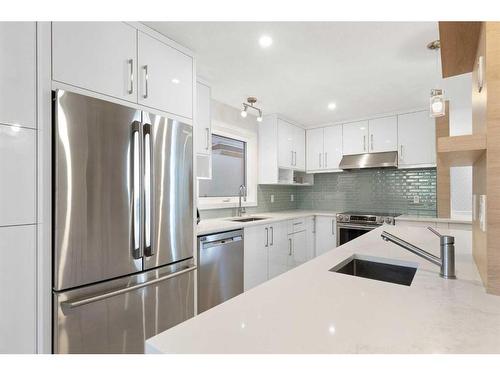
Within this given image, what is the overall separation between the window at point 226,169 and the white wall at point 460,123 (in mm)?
2567

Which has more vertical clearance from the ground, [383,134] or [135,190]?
[383,134]

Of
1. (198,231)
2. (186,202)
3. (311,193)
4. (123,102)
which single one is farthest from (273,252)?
(123,102)

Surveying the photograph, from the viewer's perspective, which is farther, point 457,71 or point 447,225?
point 447,225

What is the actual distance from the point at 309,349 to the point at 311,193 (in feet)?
15.0

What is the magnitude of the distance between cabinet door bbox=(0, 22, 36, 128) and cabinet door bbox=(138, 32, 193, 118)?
59cm

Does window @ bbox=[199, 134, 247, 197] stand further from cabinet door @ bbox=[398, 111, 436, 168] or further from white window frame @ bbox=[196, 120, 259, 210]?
cabinet door @ bbox=[398, 111, 436, 168]

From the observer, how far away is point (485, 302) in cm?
83

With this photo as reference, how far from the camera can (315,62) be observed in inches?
92.3

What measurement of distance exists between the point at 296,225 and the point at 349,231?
78 centimetres

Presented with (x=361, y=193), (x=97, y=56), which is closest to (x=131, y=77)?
(x=97, y=56)

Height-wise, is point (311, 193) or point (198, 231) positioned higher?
point (311, 193)

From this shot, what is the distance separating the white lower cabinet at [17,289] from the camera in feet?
3.99

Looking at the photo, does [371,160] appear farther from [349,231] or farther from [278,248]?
[278,248]

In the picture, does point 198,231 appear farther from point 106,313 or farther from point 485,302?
point 485,302
